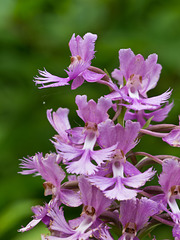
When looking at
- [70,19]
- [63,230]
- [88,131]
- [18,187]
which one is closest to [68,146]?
[88,131]

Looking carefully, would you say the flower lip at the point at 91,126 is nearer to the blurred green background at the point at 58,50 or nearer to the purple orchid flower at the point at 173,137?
the purple orchid flower at the point at 173,137

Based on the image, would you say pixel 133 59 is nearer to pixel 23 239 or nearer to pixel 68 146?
pixel 68 146

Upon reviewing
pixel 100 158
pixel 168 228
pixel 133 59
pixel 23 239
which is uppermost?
pixel 133 59

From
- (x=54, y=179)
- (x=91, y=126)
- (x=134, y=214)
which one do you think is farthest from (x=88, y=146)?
(x=134, y=214)

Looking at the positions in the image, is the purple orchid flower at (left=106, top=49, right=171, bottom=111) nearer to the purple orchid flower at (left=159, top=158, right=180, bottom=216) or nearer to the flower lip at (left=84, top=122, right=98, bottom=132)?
the flower lip at (left=84, top=122, right=98, bottom=132)

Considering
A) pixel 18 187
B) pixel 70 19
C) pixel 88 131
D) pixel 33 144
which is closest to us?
pixel 88 131

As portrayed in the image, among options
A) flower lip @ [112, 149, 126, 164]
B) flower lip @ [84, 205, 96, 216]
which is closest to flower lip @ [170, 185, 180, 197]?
flower lip @ [112, 149, 126, 164]

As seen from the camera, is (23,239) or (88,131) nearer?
(88,131)
